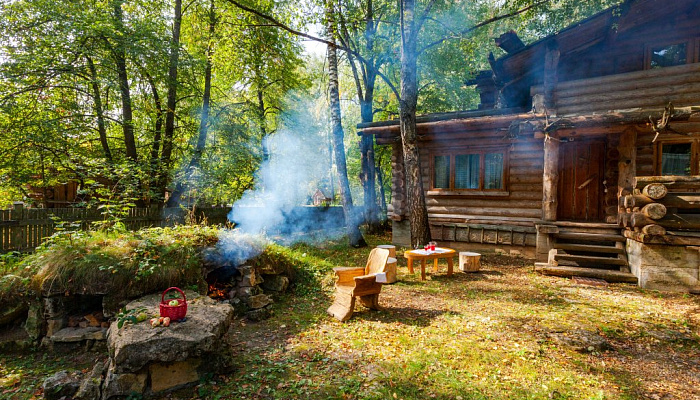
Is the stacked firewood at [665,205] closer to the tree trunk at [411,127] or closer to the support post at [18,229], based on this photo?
the tree trunk at [411,127]

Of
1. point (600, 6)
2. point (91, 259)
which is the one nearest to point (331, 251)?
point (91, 259)

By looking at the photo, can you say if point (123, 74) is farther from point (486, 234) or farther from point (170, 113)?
point (486, 234)

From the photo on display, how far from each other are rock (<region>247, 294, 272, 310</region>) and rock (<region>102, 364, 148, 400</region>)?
2.49 m

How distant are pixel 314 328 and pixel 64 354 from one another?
360cm

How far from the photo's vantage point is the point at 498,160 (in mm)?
11102

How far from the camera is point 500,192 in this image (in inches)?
430

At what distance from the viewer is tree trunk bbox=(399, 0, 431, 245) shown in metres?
9.59

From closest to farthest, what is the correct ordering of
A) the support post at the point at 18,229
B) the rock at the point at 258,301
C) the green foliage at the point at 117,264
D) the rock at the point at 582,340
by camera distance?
the rock at the point at 582,340
the green foliage at the point at 117,264
the rock at the point at 258,301
the support post at the point at 18,229

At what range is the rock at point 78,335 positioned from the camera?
492 cm

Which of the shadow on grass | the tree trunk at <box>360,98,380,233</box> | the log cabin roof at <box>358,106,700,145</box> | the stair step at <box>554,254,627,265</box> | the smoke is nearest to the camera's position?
the shadow on grass

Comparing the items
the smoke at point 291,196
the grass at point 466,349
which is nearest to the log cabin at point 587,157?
the grass at point 466,349

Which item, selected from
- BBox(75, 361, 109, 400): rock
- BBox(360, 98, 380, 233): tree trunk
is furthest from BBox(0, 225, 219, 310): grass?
BBox(360, 98, 380, 233): tree trunk

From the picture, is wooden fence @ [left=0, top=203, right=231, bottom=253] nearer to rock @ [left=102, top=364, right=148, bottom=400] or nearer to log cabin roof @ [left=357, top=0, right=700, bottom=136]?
rock @ [left=102, top=364, right=148, bottom=400]

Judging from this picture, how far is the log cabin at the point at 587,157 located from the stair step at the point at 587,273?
0.9 inches
